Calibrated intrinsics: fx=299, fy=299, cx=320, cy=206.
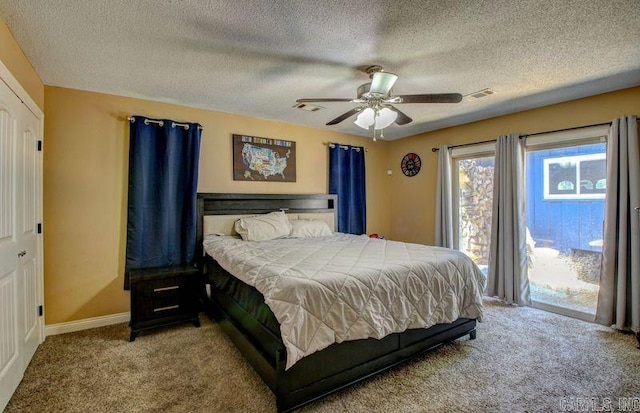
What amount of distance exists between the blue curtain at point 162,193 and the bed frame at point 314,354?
2.01 feet

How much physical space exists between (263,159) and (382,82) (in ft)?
7.62

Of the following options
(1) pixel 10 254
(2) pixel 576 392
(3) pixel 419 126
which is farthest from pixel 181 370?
(3) pixel 419 126

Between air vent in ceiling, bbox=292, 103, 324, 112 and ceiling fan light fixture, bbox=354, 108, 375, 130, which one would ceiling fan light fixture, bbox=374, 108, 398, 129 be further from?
air vent in ceiling, bbox=292, 103, 324, 112

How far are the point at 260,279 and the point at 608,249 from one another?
11.4 feet

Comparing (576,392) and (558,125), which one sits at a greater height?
(558,125)

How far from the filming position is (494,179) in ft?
12.9

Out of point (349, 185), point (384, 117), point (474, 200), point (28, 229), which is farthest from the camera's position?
point (349, 185)

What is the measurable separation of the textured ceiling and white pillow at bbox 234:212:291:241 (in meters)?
1.45

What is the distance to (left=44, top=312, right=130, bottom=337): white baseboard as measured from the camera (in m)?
2.91

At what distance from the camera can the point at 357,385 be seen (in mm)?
2078

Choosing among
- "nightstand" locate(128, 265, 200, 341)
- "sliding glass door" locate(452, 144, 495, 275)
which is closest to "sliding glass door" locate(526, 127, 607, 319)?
"sliding glass door" locate(452, 144, 495, 275)

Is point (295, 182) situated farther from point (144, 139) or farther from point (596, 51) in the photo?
point (596, 51)

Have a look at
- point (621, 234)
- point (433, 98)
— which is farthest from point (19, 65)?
point (621, 234)

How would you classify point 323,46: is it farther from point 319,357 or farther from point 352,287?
point 319,357
